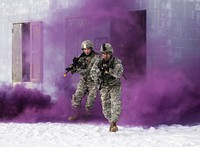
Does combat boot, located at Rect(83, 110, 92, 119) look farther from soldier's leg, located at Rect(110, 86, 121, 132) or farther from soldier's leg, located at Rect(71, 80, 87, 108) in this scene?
soldier's leg, located at Rect(110, 86, 121, 132)

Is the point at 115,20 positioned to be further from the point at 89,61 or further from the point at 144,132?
the point at 144,132

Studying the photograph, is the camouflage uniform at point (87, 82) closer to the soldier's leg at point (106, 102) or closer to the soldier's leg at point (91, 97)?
the soldier's leg at point (91, 97)

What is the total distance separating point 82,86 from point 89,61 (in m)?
0.55

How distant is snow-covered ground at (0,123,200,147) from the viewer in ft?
23.3

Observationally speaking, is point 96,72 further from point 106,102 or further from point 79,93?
point 79,93


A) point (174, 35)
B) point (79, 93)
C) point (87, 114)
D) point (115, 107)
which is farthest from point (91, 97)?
point (174, 35)

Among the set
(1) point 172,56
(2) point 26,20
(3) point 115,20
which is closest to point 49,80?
(2) point 26,20

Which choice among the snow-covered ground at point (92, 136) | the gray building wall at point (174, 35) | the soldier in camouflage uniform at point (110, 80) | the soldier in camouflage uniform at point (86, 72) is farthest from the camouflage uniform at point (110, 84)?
the gray building wall at point (174, 35)

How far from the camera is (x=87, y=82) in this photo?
33.0 feet

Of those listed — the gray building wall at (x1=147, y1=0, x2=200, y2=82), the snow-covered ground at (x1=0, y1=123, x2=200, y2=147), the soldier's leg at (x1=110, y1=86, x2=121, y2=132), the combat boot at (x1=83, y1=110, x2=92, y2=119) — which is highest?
the gray building wall at (x1=147, y1=0, x2=200, y2=82)

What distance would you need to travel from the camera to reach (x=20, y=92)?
42.6 feet

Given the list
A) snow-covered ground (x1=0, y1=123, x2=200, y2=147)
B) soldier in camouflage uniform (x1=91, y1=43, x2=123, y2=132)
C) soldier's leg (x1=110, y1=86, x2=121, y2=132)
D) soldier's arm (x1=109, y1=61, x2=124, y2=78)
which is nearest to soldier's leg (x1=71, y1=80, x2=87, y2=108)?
snow-covered ground (x1=0, y1=123, x2=200, y2=147)

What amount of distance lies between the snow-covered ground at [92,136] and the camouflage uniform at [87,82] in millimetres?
477

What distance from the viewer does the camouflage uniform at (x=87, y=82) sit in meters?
9.90
